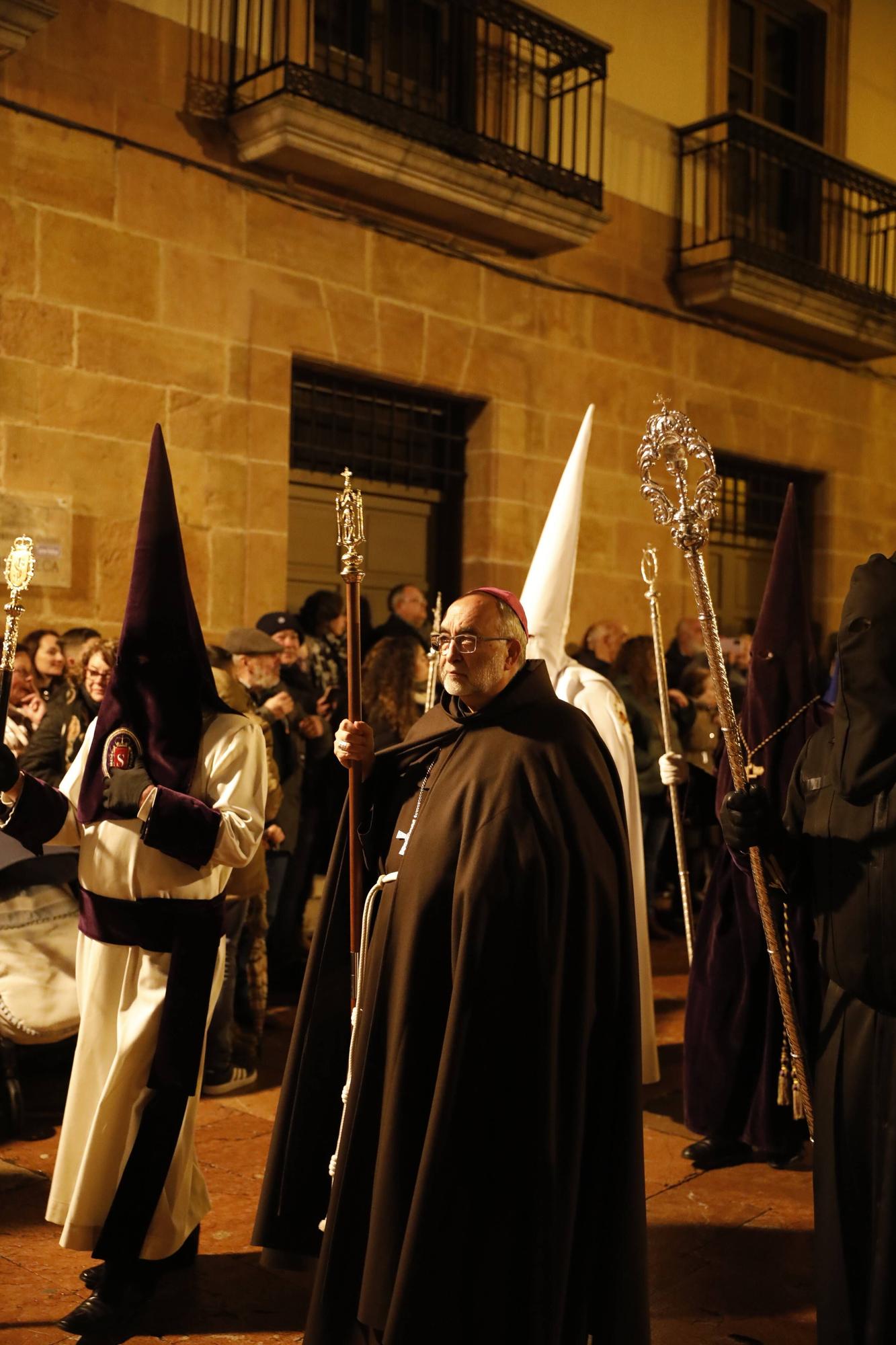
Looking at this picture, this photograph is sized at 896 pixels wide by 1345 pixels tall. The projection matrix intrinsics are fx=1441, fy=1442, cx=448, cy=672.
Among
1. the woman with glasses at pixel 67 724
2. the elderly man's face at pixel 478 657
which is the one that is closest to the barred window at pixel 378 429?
the woman with glasses at pixel 67 724

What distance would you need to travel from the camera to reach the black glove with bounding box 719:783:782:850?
3473 mm

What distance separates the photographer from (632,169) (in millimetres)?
12180

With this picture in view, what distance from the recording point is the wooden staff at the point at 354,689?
143 inches

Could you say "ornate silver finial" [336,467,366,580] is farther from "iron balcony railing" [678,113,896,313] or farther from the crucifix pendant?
"iron balcony railing" [678,113,896,313]

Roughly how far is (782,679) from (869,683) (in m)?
1.98

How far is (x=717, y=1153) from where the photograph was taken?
516 centimetres

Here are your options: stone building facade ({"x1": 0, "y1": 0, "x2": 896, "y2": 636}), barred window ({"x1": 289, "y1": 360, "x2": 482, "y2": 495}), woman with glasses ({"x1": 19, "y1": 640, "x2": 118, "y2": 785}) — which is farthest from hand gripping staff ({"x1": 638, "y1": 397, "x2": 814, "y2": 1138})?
barred window ({"x1": 289, "y1": 360, "x2": 482, "y2": 495})

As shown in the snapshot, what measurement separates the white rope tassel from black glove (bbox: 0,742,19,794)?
1065 mm

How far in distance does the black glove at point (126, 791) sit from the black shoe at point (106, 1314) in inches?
48.5

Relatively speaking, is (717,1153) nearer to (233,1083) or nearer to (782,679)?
(782,679)

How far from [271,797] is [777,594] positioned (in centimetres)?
247

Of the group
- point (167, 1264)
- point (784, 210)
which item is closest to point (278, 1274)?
point (167, 1264)

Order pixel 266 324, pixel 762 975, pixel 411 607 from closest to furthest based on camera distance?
1. pixel 762 975
2. pixel 411 607
3. pixel 266 324

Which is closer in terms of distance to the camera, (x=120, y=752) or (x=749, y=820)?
(x=749, y=820)
